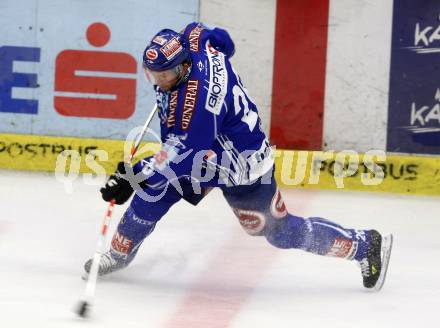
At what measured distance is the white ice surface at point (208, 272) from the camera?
11.4ft

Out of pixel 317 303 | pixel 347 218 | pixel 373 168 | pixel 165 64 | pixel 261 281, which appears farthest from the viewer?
pixel 373 168

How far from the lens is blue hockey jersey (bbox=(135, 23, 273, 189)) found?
3.47 meters

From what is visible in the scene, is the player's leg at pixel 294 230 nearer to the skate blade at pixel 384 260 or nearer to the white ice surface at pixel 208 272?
the skate blade at pixel 384 260

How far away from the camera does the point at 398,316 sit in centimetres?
355

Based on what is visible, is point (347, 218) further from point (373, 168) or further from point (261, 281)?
point (261, 281)

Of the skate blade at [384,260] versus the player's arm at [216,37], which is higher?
the player's arm at [216,37]

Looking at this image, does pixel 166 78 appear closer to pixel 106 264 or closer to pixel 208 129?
pixel 208 129

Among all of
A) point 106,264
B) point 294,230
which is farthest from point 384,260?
point 106,264

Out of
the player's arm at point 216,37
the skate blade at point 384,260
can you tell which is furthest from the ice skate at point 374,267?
the player's arm at point 216,37

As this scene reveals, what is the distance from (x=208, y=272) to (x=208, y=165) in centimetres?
65

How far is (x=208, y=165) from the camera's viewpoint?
12.0 feet

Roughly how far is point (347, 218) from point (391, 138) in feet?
2.97

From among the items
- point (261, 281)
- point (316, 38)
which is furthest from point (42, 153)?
point (261, 281)

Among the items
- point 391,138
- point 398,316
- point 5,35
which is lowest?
point 398,316
